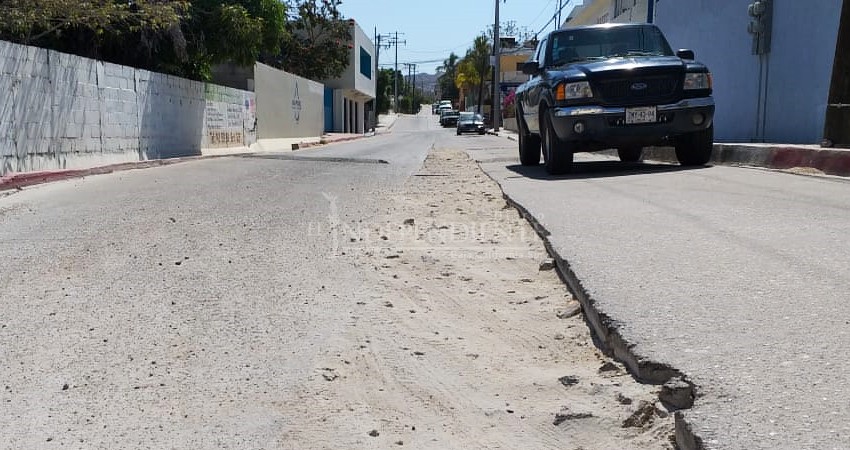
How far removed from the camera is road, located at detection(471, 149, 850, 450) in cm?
256

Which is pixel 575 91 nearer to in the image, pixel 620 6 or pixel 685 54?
pixel 685 54

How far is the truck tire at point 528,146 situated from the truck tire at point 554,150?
190 cm

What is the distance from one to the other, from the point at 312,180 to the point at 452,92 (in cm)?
14874

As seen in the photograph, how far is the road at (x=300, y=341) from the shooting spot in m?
2.84

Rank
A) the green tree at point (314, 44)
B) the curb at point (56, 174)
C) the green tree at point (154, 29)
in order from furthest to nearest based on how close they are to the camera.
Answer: the green tree at point (314, 44), the green tree at point (154, 29), the curb at point (56, 174)

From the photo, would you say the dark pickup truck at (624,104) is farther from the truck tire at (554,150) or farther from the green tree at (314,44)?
the green tree at (314,44)

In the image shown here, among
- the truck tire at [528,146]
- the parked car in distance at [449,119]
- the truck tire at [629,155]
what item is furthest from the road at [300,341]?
the parked car in distance at [449,119]

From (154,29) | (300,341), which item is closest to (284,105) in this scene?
(154,29)

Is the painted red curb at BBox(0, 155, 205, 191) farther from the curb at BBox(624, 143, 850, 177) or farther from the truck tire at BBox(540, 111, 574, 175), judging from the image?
the curb at BBox(624, 143, 850, 177)

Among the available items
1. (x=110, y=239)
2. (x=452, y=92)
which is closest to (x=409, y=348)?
(x=110, y=239)

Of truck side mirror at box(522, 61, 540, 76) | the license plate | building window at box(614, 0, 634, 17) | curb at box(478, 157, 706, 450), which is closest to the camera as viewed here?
curb at box(478, 157, 706, 450)

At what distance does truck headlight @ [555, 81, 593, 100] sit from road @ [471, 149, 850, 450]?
206 centimetres

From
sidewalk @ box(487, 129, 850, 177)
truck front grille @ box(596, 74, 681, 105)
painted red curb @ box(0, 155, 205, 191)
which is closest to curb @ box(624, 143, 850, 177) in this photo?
sidewalk @ box(487, 129, 850, 177)

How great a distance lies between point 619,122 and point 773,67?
5.92 meters
